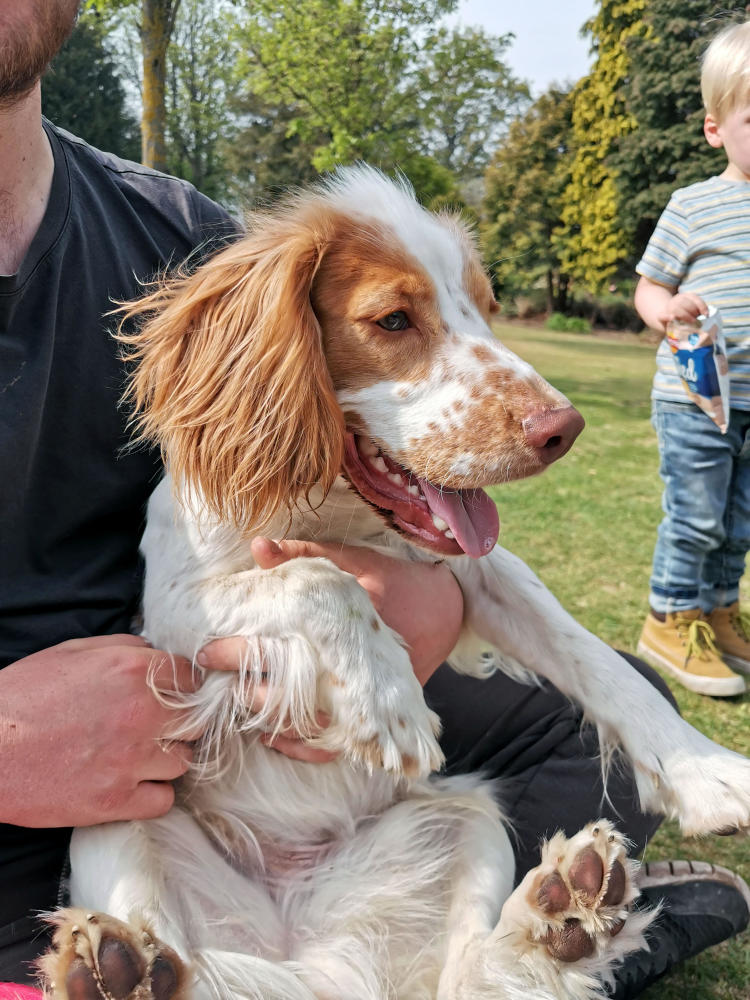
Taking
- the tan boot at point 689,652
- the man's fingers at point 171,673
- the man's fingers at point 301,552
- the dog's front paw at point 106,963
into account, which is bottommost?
the tan boot at point 689,652

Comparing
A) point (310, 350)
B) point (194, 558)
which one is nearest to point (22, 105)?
point (310, 350)

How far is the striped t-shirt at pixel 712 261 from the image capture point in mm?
4180

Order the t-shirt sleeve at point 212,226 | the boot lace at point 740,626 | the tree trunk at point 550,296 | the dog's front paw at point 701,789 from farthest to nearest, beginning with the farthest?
the tree trunk at point 550,296 → the boot lace at point 740,626 → the t-shirt sleeve at point 212,226 → the dog's front paw at point 701,789

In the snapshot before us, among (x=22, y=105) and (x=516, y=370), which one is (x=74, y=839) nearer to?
(x=516, y=370)

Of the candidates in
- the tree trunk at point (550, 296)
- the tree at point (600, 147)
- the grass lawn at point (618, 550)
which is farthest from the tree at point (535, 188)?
the grass lawn at point (618, 550)

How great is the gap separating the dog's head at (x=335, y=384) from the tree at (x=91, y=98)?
98.9ft

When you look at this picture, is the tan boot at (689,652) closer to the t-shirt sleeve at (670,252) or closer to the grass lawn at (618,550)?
the grass lawn at (618,550)

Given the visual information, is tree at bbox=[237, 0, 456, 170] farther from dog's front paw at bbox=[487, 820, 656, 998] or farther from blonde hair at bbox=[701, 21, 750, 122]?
dog's front paw at bbox=[487, 820, 656, 998]

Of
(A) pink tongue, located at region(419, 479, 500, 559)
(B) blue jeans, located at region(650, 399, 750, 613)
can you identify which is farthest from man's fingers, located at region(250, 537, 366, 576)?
(B) blue jeans, located at region(650, 399, 750, 613)

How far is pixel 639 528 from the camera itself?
6.66 m

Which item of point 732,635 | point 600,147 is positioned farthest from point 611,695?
point 600,147

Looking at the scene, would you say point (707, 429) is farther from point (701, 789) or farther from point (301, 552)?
point (301, 552)

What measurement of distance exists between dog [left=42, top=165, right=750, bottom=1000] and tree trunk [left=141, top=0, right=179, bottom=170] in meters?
7.57

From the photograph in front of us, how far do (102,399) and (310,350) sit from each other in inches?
20.0
